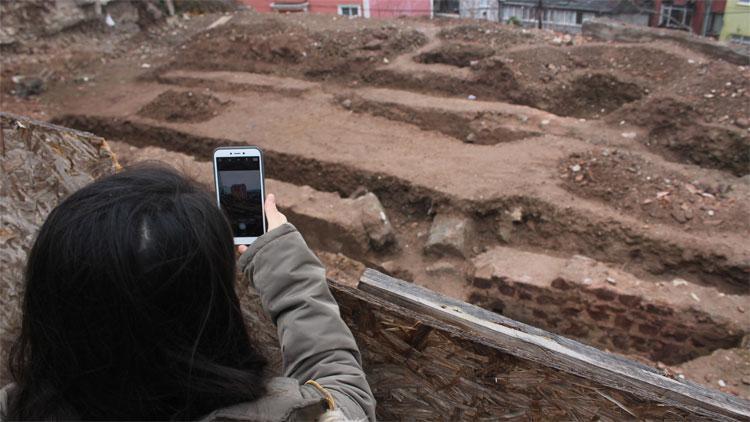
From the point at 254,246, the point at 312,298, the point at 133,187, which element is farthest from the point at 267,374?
the point at 133,187

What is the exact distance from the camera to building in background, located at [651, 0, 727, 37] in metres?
17.0

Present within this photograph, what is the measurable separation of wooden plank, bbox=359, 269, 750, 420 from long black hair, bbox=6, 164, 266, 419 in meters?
0.83

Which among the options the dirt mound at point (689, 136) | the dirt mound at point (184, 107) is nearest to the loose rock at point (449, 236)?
the dirt mound at point (689, 136)

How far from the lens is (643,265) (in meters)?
4.91

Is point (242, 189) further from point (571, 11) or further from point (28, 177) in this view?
point (571, 11)

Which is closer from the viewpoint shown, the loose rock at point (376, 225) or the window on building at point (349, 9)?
the loose rock at point (376, 225)

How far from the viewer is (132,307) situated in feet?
3.55

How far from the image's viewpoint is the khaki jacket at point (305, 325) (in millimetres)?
1364

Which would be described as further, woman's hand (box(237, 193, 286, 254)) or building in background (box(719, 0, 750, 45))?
building in background (box(719, 0, 750, 45))

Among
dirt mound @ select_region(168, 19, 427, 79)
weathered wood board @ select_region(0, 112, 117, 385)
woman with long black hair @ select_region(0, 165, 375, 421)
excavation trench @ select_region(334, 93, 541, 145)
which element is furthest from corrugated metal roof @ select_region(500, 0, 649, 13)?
woman with long black hair @ select_region(0, 165, 375, 421)

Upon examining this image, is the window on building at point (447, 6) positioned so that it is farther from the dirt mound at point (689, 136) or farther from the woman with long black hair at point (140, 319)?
the woman with long black hair at point (140, 319)

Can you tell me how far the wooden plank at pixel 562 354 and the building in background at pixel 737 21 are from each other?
57.5 ft

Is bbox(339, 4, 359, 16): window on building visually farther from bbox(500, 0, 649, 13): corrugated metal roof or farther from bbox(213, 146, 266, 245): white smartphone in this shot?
bbox(213, 146, 266, 245): white smartphone

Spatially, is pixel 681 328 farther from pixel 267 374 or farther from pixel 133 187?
pixel 133 187
